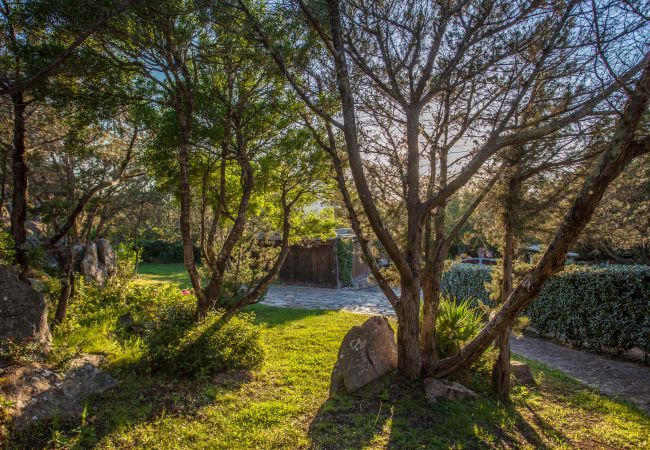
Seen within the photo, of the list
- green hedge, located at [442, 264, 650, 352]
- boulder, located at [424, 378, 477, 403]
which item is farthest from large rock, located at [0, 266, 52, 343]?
green hedge, located at [442, 264, 650, 352]

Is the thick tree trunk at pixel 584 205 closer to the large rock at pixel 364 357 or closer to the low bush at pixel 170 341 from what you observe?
the large rock at pixel 364 357

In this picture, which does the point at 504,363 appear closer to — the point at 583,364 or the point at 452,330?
the point at 452,330

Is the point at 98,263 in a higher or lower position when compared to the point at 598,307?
higher

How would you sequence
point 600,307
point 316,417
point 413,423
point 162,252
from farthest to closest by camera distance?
1. point 162,252
2. point 600,307
3. point 316,417
4. point 413,423

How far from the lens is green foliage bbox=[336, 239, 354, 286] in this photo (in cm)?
1888

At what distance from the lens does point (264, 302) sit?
47.9ft

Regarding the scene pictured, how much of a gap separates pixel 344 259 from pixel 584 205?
15.6 m

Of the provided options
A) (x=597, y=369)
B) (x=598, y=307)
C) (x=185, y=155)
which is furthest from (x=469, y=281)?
(x=185, y=155)

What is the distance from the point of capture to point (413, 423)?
4.38 metres

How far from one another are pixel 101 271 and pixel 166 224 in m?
8.63

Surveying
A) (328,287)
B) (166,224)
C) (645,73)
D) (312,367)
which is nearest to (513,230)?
(645,73)

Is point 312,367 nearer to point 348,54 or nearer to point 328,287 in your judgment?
point 348,54

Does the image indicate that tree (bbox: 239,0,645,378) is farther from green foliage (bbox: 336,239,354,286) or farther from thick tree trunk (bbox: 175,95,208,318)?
green foliage (bbox: 336,239,354,286)

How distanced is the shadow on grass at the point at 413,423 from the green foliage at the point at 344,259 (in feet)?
44.9
